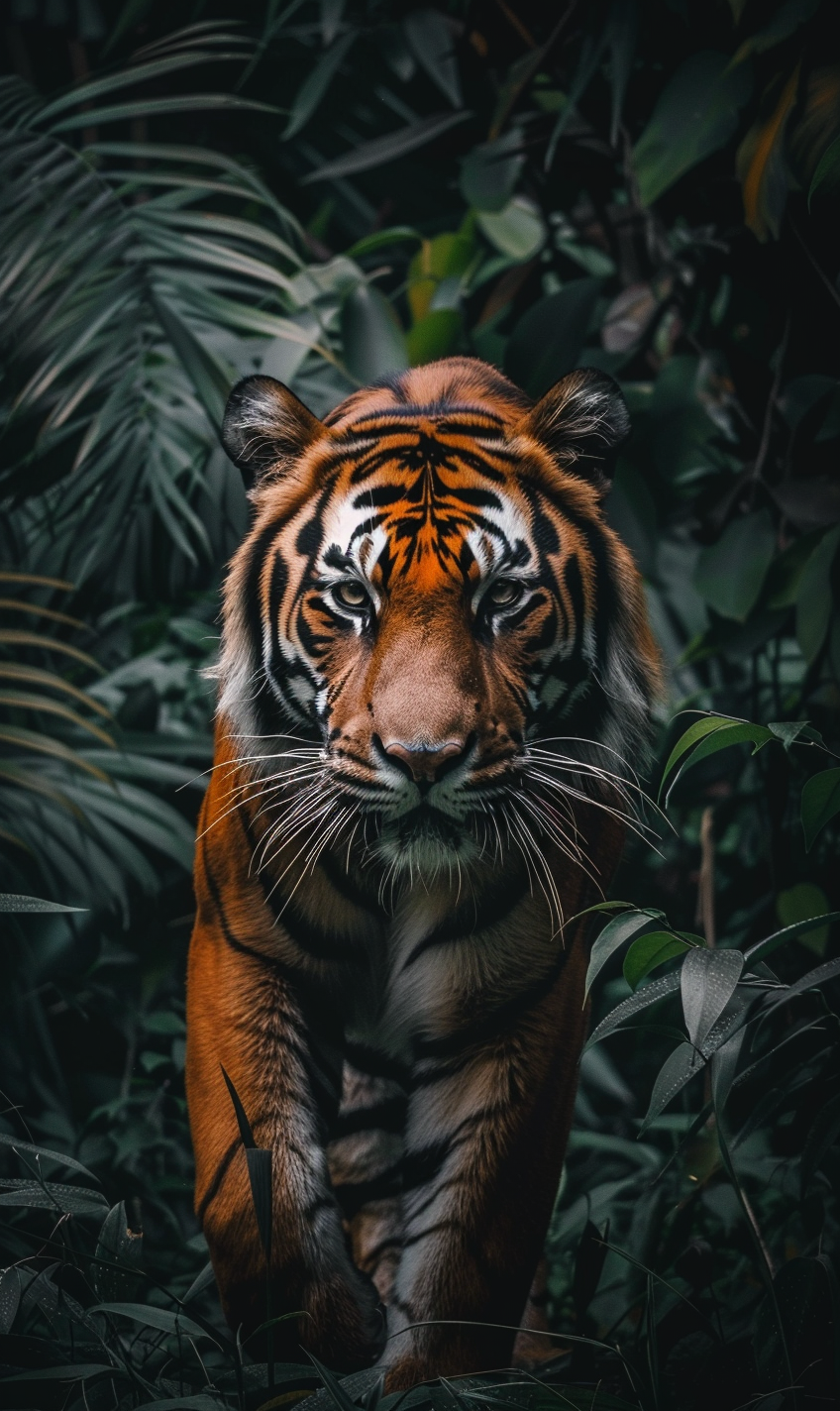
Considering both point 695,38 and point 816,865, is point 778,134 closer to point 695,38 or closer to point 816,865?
point 695,38

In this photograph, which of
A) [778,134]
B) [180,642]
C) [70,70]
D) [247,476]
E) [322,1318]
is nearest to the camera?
[322,1318]

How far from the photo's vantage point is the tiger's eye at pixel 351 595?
4.32 ft

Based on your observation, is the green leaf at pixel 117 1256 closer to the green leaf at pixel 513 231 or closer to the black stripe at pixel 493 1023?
the black stripe at pixel 493 1023

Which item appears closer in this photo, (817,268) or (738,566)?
(817,268)

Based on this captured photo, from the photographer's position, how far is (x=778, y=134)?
73.6 inches

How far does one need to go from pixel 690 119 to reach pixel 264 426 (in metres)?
1.05

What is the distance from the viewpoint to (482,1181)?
1320 mm

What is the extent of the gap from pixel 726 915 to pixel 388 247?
4.98ft

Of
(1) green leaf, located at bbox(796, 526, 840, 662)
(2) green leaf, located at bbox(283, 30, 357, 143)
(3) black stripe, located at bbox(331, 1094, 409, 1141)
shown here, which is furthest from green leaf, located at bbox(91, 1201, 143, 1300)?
(2) green leaf, located at bbox(283, 30, 357, 143)

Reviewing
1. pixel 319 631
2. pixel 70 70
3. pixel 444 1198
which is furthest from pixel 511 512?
pixel 70 70

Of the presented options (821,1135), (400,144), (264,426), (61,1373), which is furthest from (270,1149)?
(400,144)

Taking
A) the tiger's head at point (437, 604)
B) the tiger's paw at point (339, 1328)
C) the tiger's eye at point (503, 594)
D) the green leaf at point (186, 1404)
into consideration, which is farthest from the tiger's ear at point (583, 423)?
the green leaf at point (186, 1404)

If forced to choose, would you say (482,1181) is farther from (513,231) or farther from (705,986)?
(513,231)

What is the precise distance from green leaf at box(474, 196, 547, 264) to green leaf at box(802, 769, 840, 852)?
1513 mm
